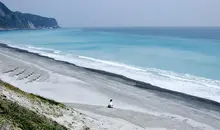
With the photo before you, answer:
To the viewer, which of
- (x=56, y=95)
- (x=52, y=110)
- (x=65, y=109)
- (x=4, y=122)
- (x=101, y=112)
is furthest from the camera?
(x=56, y=95)

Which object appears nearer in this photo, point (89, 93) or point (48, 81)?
point (89, 93)

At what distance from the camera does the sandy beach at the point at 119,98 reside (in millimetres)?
22484

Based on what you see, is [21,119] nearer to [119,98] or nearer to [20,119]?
[20,119]

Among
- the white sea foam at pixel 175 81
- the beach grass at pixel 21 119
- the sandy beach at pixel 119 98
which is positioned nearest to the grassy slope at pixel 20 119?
the beach grass at pixel 21 119

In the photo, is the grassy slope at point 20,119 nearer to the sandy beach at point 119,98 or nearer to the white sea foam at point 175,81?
the sandy beach at point 119,98

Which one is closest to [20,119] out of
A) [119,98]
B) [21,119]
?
[21,119]

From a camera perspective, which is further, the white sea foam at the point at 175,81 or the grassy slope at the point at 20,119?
the white sea foam at the point at 175,81

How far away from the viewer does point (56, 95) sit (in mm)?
28938

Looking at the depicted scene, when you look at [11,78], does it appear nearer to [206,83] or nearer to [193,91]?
[193,91]

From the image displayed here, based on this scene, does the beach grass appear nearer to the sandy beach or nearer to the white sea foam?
the sandy beach

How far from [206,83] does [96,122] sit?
19668 millimetres

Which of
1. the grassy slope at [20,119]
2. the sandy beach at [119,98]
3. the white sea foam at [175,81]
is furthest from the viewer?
the white sea foam at [175,81]

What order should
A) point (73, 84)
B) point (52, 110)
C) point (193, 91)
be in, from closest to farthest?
point (52, 110)
point (193, 91)
point (73, 84)

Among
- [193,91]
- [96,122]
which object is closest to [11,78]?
[96,122]
